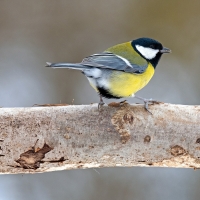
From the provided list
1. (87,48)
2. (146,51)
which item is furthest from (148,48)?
(87,48)

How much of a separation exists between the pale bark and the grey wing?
19 centimetres

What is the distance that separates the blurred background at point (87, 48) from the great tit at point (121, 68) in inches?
30.7

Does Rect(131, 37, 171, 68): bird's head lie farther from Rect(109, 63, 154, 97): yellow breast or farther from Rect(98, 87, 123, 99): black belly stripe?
Rect(98, 87, 123, 99): black belly stripe

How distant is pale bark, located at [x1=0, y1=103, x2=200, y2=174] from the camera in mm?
1123

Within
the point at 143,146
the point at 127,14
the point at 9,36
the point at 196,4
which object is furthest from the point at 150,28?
the point at 143,146

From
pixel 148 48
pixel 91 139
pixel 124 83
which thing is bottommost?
pixel 91 139

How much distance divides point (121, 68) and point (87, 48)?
3.05ft

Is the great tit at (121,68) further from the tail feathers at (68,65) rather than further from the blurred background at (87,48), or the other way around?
the blurred background at (87,48)

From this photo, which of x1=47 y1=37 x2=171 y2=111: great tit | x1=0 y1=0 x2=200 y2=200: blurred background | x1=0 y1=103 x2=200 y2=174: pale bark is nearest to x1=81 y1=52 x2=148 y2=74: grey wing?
x1=47 y1=37 x2=171 y2=111: great tit

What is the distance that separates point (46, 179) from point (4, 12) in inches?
40.8

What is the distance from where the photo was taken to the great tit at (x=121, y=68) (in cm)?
130

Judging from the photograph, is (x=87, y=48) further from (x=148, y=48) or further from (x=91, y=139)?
(x=91, y=139)

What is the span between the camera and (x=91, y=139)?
114 centimetres

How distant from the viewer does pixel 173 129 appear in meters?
1.17
